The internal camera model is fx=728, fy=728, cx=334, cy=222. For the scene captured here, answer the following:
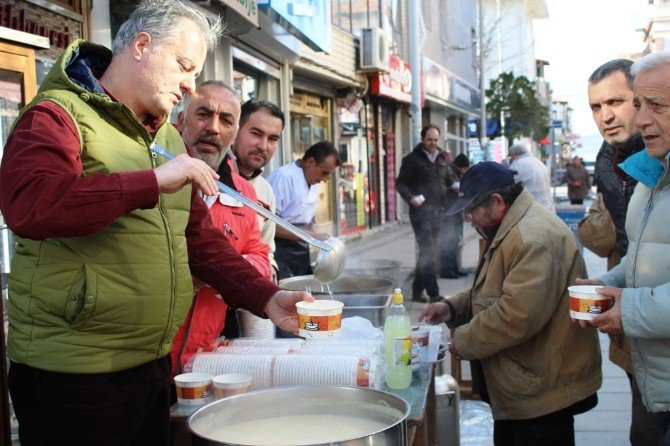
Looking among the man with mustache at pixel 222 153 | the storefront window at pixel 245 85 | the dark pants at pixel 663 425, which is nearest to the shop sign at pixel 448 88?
the storefront window at pixel 245 85

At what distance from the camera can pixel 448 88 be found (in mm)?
24828

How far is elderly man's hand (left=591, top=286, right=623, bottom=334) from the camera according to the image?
2.44m

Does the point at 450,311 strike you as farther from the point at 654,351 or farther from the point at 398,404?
the point at 398,404

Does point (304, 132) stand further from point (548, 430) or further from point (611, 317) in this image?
point (611, 317)

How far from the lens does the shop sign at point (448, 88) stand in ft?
71.4

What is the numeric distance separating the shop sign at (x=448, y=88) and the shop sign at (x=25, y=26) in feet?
54.5

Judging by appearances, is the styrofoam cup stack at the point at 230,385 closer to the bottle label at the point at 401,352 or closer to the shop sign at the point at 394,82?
the bottle label at the point at 401,352

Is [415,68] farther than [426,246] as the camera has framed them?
Yes

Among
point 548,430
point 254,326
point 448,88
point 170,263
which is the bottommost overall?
point 548,430

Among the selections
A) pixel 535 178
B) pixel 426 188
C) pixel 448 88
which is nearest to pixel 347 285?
pixel 535 178

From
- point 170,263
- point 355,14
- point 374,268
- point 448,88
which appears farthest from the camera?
point 448,88

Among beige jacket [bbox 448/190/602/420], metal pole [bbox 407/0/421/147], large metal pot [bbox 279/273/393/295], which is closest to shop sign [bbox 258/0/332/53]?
→ metal pole [bbox 407/0/421/147]

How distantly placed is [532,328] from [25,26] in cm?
371

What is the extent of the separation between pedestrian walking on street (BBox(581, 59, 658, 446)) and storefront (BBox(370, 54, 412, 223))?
45.7ft
